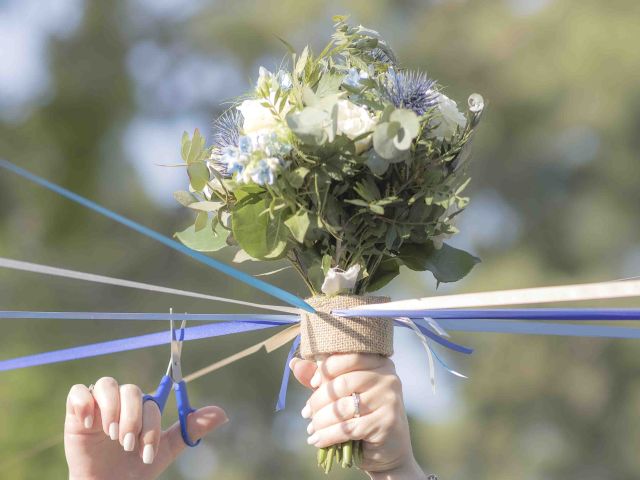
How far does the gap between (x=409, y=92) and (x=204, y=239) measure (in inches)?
Result: 19.5

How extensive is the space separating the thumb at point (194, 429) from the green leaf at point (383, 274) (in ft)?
1.30

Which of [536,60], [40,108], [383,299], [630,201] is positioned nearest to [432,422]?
[630,201]

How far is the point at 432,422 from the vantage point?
7.00 metres

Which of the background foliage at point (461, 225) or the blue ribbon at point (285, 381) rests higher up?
the background foliage at point (461, 225)

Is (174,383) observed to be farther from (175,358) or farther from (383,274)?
(383,274)

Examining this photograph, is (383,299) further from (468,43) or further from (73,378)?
(468,43)

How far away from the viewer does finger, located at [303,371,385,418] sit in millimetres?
1832

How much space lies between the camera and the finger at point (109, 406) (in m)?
1.83

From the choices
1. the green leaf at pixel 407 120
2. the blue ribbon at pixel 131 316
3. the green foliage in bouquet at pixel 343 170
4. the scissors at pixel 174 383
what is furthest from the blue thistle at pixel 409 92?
the scissors at pixel 174 383

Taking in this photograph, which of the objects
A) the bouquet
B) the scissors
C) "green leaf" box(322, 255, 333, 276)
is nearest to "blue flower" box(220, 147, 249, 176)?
the bouquet

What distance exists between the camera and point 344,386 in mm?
1831

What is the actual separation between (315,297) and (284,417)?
5130 millimetres

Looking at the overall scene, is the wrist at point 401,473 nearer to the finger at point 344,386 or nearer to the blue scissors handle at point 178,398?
the finger at point 344,386

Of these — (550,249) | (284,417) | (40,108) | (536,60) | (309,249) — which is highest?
(536,60)
